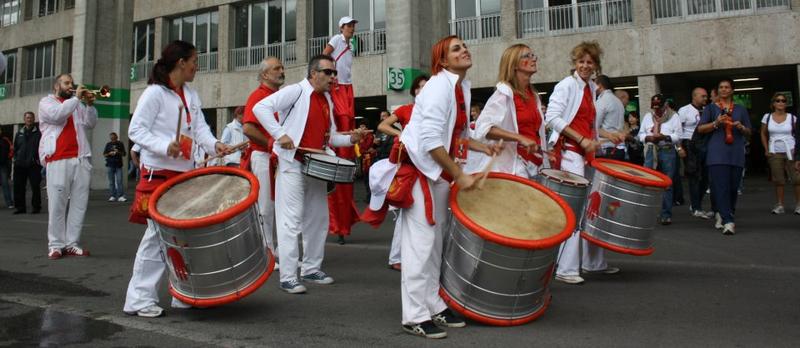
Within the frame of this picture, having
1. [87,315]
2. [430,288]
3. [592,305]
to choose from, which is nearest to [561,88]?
[592,305]

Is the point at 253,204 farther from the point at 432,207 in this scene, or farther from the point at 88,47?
the point at 88,47

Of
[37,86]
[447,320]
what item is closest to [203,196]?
[447,320]

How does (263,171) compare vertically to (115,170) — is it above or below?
below

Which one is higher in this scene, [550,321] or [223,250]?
[223,250]

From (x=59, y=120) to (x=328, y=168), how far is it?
154 inches

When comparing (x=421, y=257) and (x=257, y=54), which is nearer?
(x=421, y=257)

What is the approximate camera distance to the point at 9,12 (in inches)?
1468

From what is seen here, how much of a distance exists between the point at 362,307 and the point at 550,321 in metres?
1.34

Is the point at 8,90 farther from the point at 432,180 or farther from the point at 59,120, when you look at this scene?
the point at 432,180

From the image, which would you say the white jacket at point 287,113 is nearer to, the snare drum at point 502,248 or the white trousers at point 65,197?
the snare drum at point 502,248

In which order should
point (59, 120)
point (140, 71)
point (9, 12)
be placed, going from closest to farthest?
point (59, 120), point (140, 71), point (9, 12)

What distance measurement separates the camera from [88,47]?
2036cm

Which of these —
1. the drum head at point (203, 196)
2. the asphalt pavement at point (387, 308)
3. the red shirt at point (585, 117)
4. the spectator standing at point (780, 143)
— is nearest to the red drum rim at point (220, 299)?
the asphalt pavement at point (387, 308)

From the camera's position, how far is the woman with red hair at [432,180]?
3666mm
